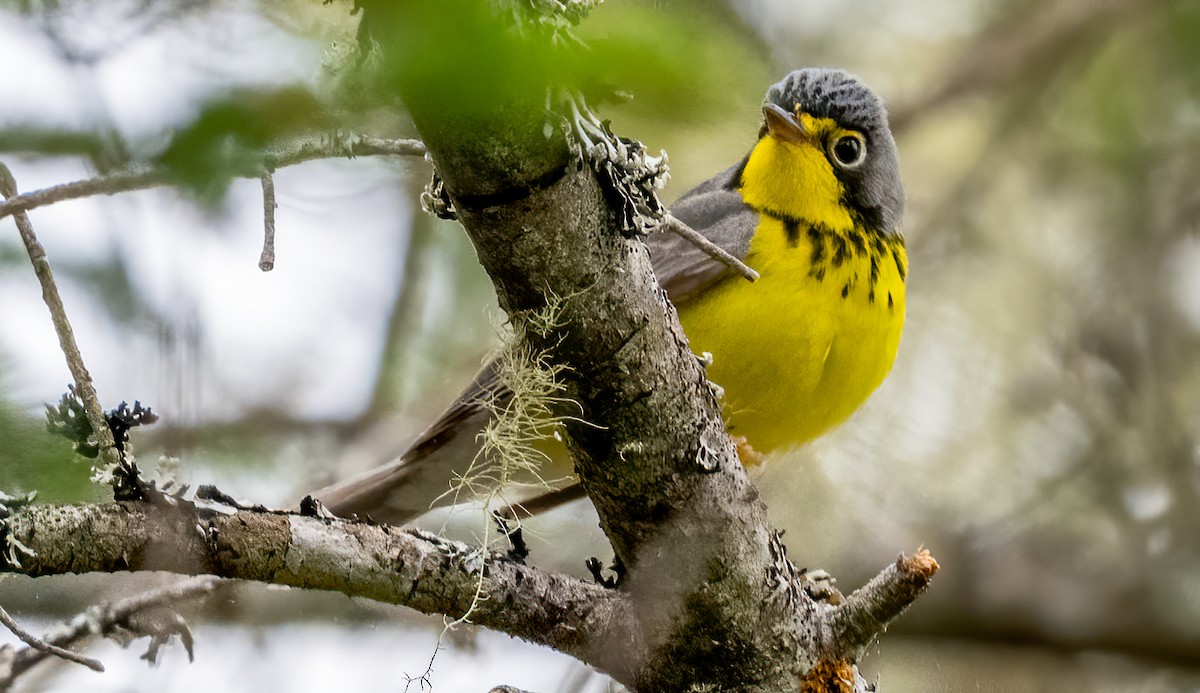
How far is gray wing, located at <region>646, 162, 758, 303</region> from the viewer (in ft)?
13.0

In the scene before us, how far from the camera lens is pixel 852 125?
173 inches

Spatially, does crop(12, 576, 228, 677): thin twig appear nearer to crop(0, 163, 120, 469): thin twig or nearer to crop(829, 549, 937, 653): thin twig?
crop(0, 163, 120, 469): thin twig

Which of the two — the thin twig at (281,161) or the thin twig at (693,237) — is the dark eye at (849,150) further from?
the thin twig at (281,161)

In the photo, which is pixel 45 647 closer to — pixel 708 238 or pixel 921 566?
pixel 921 566

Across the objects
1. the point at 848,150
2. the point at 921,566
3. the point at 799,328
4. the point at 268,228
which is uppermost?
the point at 848,150

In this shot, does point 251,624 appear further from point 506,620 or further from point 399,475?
point 506,620

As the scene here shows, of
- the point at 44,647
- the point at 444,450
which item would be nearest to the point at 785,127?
the point at 444,450

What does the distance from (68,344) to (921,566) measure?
1691mm

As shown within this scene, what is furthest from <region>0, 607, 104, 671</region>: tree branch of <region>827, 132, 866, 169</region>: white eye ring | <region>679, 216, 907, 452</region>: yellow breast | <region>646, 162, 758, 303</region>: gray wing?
<region>827, 132, 866, 169</region>: white eye ring

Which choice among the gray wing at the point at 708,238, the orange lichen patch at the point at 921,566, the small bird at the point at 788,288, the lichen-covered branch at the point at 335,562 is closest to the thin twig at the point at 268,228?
the lichen-covered branch at the point at 335,562

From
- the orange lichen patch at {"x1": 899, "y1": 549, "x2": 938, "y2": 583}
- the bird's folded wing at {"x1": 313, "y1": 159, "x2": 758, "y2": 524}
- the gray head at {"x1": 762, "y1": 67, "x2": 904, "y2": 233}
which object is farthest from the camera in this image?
the gray head at {"x1": 762, "y1": 67, "x2": 904, "y2": 233}

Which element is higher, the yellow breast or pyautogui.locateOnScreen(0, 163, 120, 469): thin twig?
the yellow breast

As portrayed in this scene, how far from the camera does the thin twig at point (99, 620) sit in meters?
2.57

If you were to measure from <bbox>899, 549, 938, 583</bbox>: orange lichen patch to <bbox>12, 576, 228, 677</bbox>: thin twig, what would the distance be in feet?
5.49
